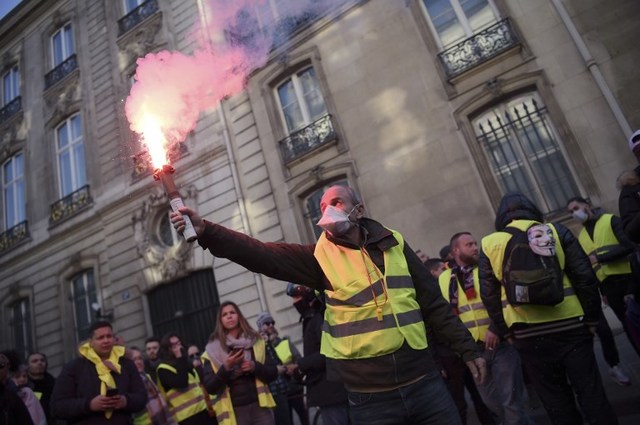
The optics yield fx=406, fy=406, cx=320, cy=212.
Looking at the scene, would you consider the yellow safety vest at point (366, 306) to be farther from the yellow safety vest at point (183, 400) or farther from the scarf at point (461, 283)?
the yellow safety vest at point (183, 400)

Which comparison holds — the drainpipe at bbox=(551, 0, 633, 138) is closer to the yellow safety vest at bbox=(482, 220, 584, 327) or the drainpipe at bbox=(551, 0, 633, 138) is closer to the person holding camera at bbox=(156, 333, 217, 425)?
the yellow safety vest at bbox=(482, 220, 584, 327)

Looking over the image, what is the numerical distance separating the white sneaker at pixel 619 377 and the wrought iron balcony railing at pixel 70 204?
1359 cm

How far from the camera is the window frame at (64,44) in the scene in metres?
14.7

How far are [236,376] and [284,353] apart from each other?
2054 millimetres

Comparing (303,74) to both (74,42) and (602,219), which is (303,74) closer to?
(602,219)

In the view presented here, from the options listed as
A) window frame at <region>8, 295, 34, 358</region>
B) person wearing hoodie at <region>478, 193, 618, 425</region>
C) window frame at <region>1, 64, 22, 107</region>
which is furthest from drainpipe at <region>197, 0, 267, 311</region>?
window frame at <region>1, 64, 22, 107</region>

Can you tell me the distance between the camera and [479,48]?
8.12 m

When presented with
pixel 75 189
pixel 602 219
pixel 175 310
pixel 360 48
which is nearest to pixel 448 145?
pixel 360 48

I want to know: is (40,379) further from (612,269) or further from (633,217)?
(612,269)

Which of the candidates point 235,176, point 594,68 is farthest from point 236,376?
point 594,68

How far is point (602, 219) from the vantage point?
4609 millimetres

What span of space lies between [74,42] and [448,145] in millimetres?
13734

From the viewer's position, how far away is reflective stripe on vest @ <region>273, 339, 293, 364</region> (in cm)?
554

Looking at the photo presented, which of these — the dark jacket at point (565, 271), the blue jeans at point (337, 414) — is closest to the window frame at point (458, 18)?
the dark jacket at point (565, 271)
